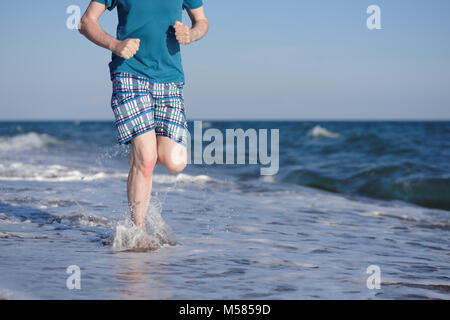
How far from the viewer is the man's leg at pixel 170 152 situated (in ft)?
11.5

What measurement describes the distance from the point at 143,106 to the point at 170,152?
15.1 inches

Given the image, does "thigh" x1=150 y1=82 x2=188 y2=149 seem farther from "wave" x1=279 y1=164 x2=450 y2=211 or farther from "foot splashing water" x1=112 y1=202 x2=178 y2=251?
"wave" x1=279 y1=164 x2=450 y2=211

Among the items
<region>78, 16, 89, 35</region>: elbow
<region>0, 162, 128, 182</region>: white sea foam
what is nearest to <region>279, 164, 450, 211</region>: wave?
<region>0, 162, 128, 182</region>: white sea foam

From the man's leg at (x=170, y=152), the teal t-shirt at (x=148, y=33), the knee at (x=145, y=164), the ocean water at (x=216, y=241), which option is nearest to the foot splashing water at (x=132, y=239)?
the ocean water at (x=216, y=241)

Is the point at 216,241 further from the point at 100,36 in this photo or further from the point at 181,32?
the point at 100,36

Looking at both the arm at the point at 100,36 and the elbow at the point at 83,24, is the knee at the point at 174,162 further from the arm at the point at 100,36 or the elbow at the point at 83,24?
the elbow at the point at 83,24

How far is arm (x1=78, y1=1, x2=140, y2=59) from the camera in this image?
315 centimetres

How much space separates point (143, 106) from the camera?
3326 millimetres

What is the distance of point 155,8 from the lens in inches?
131

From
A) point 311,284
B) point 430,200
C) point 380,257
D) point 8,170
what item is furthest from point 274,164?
point 311,284

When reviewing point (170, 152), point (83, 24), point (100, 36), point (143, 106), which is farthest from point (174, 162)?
point (83, 24)
